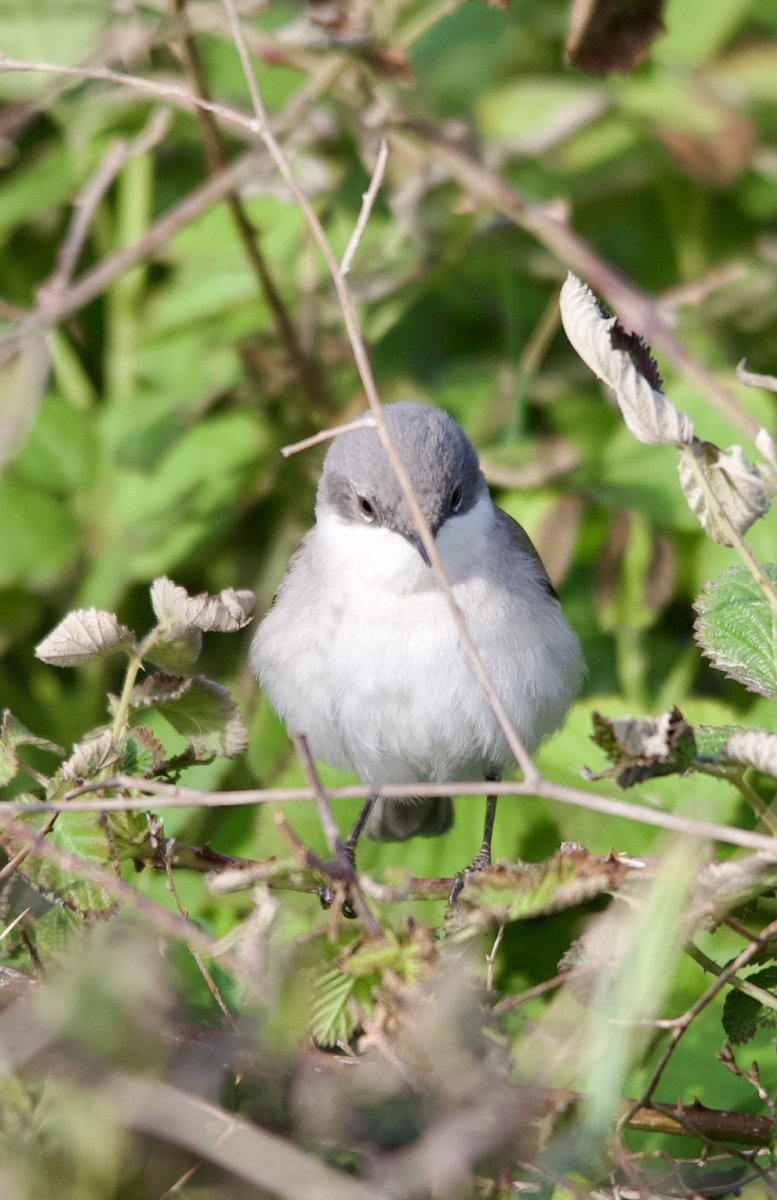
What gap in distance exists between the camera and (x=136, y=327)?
14.5ft

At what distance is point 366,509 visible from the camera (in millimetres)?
2748

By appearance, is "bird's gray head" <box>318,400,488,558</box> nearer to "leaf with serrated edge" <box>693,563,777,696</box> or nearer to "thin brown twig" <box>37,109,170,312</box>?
"leaf with serrated edge" <box>693,563,777,696</box>

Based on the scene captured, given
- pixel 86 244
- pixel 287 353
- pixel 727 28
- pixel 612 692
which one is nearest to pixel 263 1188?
pixel 612 692

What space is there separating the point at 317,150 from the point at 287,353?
64 cm

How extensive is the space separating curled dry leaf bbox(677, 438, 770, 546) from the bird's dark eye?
1.06 m

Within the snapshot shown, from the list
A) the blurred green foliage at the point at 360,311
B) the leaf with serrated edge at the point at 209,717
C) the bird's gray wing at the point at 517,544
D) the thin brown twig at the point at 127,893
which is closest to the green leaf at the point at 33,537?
the blurred green foliage at the point at 360,311

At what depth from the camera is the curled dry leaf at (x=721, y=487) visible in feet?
5.41

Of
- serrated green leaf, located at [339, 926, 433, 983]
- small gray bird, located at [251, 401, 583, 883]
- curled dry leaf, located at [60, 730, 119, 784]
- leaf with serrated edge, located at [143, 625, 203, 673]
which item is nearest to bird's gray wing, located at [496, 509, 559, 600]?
small gray bird, located at [251, 401, 583, 883]

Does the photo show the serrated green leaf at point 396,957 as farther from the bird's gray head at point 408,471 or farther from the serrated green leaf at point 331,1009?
the bird's gray head at point 408,471

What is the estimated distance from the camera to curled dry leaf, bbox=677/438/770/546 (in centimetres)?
165

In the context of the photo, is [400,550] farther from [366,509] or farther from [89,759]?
[89,759]

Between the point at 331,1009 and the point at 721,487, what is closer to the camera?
the point at 331,1009

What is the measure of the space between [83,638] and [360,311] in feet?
7.57

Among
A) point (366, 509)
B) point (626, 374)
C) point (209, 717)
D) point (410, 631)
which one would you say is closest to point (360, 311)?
point (366, 509)
